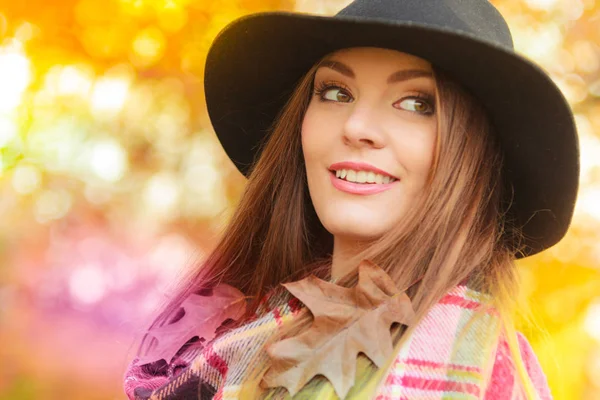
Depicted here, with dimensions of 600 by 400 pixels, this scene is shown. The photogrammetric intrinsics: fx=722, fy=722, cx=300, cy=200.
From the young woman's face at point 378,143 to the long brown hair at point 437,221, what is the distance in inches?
1.5

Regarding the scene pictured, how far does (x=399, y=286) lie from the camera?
1.55 m

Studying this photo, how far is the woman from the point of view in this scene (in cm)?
142

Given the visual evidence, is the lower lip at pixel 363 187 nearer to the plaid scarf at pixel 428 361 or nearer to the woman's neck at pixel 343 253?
the woman's neck at pixel 343 253

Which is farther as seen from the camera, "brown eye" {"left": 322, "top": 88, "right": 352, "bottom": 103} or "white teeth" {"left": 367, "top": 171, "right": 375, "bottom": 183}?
"brown eye" {"left": 322, "top": 88, "right": 352, "bottom": 103}

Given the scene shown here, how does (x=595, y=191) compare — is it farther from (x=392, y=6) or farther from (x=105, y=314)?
(x=105, y=314)

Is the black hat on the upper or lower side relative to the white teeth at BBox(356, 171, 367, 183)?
upper

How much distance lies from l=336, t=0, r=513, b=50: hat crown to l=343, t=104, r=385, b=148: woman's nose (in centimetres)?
22

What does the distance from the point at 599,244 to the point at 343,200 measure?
Answer: 2.20 m

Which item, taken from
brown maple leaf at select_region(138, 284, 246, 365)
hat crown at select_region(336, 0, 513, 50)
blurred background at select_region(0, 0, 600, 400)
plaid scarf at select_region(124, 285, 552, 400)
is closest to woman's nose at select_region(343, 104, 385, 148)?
hat crown at select_region(336, 0, 513, 50)

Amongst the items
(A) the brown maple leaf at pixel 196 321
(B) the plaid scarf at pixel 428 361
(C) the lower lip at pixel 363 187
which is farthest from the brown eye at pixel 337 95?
(A) the brown maple leaf at pixel 196 321

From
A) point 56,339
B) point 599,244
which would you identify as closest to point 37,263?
point 56,339

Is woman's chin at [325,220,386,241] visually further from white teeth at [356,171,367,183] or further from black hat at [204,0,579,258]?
black hat at [204,0,579,258]

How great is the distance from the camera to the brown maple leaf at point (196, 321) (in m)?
1.97

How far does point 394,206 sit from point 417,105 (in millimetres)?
241
